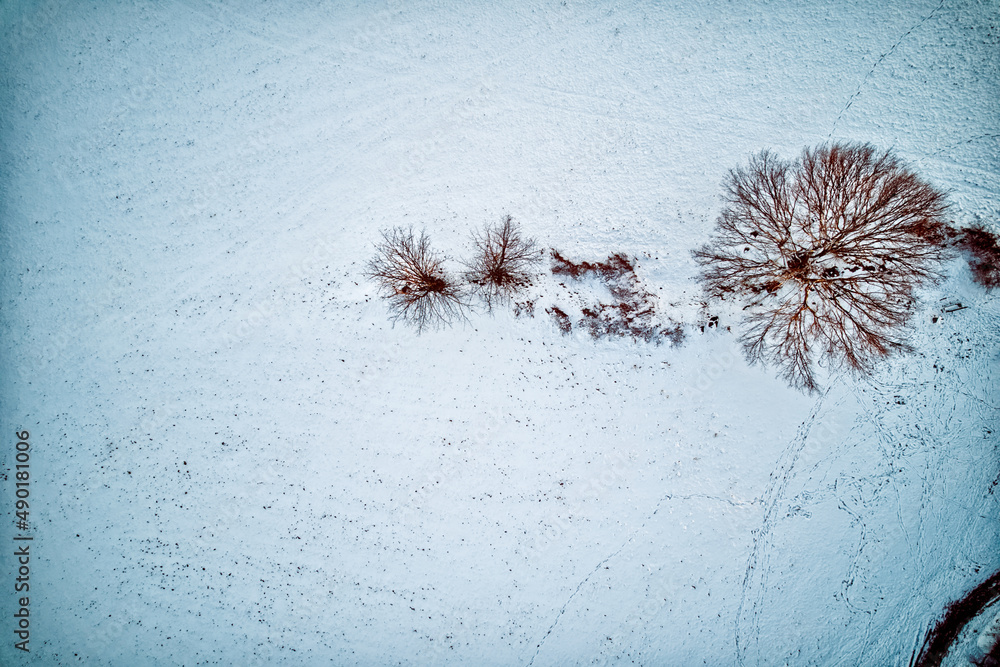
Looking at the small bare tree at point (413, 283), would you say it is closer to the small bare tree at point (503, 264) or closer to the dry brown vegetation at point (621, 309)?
the small bare tree at point (503, 264)

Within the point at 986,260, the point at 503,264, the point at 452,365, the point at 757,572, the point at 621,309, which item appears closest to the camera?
the point at 986,260

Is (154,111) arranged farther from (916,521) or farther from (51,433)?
(916,521)

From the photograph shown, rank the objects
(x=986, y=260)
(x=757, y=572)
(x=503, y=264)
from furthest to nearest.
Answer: (x=503, y=264) → (x=757, y=572) → (x=986, y=260)

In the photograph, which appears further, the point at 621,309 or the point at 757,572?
the point at 621,309

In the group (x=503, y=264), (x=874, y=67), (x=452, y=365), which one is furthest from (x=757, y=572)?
(x=874, y=67)

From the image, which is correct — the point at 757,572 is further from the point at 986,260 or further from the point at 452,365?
the point at 986,260

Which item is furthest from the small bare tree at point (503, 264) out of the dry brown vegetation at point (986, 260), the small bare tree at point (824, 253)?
the dry brown vegetation at point (986, 260)

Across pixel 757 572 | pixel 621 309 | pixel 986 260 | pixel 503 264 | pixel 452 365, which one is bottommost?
pixel 757 572

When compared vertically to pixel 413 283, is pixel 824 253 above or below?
below
